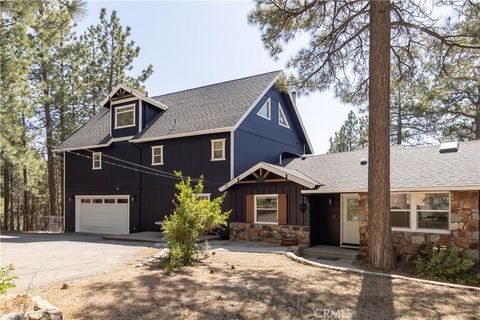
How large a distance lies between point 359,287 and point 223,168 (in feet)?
28.5

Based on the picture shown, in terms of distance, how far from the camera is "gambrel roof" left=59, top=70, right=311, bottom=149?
1487 cm

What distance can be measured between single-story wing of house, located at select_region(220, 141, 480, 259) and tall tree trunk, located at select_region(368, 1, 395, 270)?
1.65 m

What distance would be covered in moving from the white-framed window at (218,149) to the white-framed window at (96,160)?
7.38 meters

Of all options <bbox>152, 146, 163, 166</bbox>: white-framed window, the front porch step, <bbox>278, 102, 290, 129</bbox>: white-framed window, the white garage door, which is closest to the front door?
the front porch step

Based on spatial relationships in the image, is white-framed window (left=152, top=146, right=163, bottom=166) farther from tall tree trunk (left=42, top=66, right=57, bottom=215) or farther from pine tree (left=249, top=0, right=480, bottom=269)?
tall tree trunk (left=42, top=66, right=57, bottom=215)

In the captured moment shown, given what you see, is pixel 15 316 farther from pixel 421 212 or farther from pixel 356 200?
pixel 356 200

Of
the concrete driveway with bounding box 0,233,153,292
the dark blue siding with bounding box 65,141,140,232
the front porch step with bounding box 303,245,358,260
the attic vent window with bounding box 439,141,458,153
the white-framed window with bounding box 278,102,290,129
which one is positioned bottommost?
the front porch step with bounding box 303,245,358,260

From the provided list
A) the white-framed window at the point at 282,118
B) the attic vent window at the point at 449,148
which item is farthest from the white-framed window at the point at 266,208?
the white-framed window at the point at 282,118

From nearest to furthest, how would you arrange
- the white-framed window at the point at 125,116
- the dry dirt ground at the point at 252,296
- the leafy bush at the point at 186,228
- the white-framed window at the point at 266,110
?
the dry dirt ground at the point at 252,296, the leafy bush at the point at 186,228, the white-framed window at the point at 266,110, the white-framed window at the point at 125,116

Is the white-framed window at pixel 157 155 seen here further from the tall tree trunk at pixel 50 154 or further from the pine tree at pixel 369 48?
A: the tall tree trunk at pixel 50 154

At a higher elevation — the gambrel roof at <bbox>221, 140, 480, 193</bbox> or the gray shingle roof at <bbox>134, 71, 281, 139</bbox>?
the gray shingle roof at <bbox>134, 71, 281, 139</bbox>

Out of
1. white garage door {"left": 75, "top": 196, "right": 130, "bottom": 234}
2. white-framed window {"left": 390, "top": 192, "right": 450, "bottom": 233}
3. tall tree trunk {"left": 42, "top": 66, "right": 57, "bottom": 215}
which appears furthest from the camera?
tall tree trunk {"left": 42, "top": 66, "right": 57, "bottom": 215}

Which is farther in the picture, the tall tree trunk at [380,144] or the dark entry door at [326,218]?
the dark entry door at [326,218]

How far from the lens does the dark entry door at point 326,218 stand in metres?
12.2
